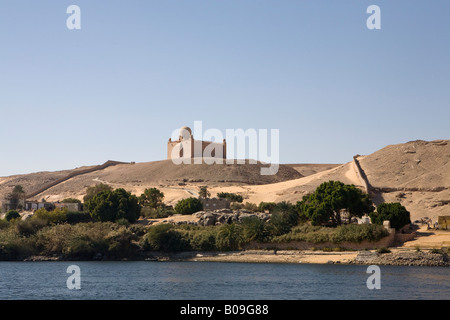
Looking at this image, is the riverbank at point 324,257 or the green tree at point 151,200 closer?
the riverbank at point 324,257

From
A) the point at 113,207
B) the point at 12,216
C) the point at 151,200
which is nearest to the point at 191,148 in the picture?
the point at 151,200

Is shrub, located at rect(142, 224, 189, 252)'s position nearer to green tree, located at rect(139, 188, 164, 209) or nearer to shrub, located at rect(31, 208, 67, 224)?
shrub, located at rect(31, 208, 67, 224)

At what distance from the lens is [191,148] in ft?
355

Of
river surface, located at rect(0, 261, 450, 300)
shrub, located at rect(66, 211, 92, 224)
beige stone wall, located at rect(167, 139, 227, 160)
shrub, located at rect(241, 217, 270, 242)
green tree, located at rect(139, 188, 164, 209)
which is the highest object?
beige stone wall, located at rect(167, 139, 227, 160)

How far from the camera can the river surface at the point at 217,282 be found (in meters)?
27.3

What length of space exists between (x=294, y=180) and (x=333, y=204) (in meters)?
37.2

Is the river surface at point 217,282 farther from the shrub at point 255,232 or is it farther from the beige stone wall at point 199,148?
the beige stone wall at point 199,148

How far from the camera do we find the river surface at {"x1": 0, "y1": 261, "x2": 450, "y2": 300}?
27.3 meters

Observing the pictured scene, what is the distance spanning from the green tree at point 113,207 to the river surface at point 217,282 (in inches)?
535

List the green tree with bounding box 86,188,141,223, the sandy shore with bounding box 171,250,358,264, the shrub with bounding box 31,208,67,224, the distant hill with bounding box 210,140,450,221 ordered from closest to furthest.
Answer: the sandy shore with bounding box 171,250,358,264 < the shrub with bounding box 31,208,67,224 < the green tree with bounding box 86,188,141,223 < the distant hill with bounding box 210,140,450,221

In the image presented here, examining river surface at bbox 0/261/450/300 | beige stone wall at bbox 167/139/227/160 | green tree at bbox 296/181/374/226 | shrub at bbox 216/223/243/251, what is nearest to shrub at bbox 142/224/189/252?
shrub at bbox 216/223/243/251

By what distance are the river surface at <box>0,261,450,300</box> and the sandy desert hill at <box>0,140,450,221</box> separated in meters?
23.5

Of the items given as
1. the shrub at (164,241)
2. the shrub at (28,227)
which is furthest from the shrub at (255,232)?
the shrub at (28,227)
